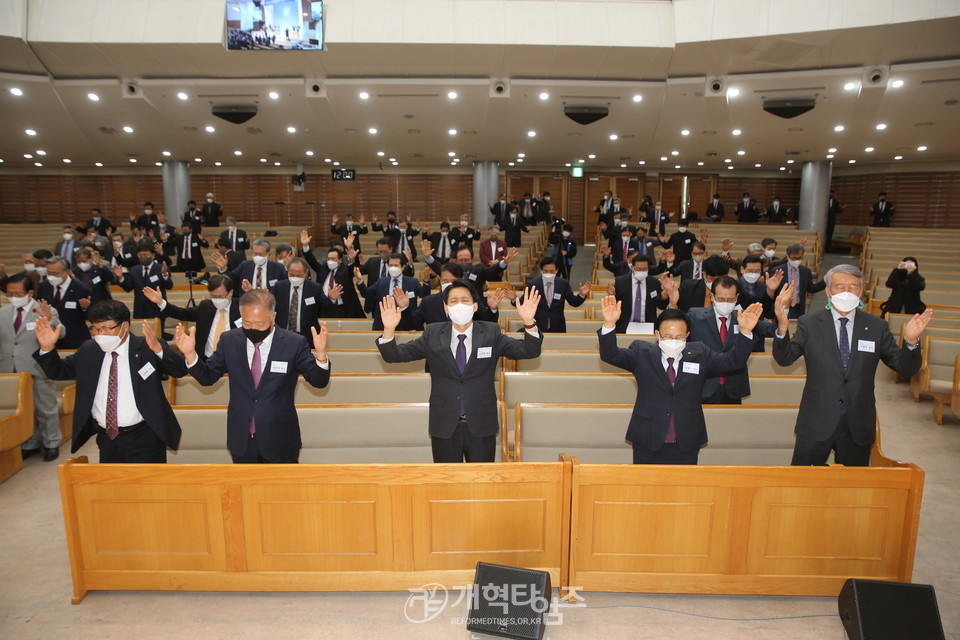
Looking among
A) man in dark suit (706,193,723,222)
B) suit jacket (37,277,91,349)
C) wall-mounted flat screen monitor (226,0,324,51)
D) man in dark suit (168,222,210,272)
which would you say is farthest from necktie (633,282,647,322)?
man in dark suit (706,193,723,222)

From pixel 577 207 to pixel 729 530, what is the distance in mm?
20049

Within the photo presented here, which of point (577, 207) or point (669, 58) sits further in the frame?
point (577, 207)

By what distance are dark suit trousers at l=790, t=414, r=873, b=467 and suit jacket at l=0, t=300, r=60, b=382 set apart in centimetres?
549

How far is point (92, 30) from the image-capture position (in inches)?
410

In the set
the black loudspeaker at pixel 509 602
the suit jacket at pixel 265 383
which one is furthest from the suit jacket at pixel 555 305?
the black loudspeaker at pixel 509 602

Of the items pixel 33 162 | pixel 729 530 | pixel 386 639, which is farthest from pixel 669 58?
pixel 33 162

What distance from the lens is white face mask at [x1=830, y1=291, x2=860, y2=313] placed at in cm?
342

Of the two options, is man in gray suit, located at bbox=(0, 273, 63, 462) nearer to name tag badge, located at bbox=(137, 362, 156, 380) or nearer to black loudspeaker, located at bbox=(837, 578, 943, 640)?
name tag badge, located at bbox=(137, 362, 156, 380)

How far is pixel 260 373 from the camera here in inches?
139

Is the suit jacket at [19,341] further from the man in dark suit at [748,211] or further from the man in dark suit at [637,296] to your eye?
the man in dark suit at [748,211]

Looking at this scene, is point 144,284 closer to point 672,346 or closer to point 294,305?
point 294,305

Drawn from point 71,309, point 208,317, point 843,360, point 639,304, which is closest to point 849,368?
point 843,360

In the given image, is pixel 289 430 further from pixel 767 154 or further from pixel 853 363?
pixel 767 154

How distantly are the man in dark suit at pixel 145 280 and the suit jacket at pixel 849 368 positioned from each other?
6.67 m
